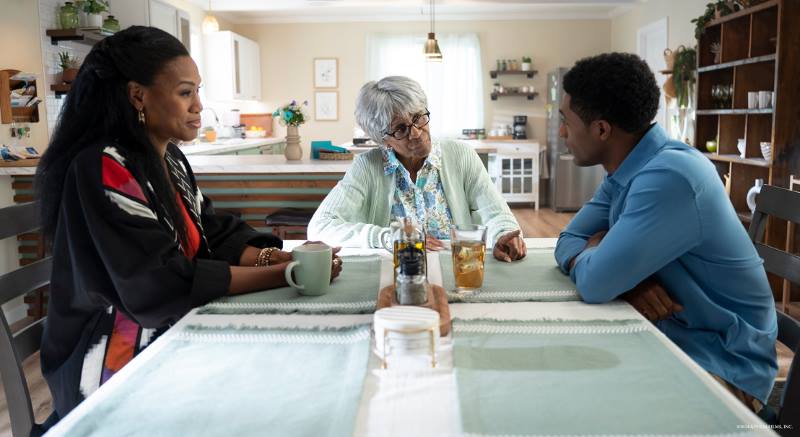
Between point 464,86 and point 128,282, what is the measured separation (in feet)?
24.9

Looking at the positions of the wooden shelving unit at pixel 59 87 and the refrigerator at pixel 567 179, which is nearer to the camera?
the wooden shelving unit at pixel 59 87

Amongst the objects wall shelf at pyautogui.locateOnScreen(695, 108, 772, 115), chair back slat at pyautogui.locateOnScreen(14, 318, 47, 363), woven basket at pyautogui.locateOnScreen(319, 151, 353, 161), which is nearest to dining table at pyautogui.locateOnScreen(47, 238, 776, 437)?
chair back slat at pyautogui.locateOnScreen(14, 318, 47, 363)

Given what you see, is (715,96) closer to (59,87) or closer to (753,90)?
(753,90)

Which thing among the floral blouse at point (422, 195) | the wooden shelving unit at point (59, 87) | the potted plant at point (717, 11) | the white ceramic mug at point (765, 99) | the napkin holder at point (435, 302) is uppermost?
the potted plant at point (717, 11)

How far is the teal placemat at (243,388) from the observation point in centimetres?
75

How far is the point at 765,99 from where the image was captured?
396cm

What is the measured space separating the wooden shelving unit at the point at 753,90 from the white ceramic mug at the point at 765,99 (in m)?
0.06

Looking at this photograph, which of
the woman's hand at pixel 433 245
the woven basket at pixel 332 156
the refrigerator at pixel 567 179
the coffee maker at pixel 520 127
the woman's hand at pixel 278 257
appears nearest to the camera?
the woman's hand at pixel 278 257

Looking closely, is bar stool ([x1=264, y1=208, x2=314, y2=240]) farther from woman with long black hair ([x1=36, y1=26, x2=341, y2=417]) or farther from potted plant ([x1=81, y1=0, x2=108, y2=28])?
potted plant ([x1=81, y1=0, x2=108, y2=28])

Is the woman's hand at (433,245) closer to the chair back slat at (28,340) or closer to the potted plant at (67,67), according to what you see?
the chair back slat at (28,340)

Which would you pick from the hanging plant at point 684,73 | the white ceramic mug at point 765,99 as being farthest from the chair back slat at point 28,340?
the hanging plant at point 684,73

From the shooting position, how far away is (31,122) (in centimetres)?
424

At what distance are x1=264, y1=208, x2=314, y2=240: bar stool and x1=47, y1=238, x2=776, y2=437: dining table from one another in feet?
7.26

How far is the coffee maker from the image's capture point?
320 inches
